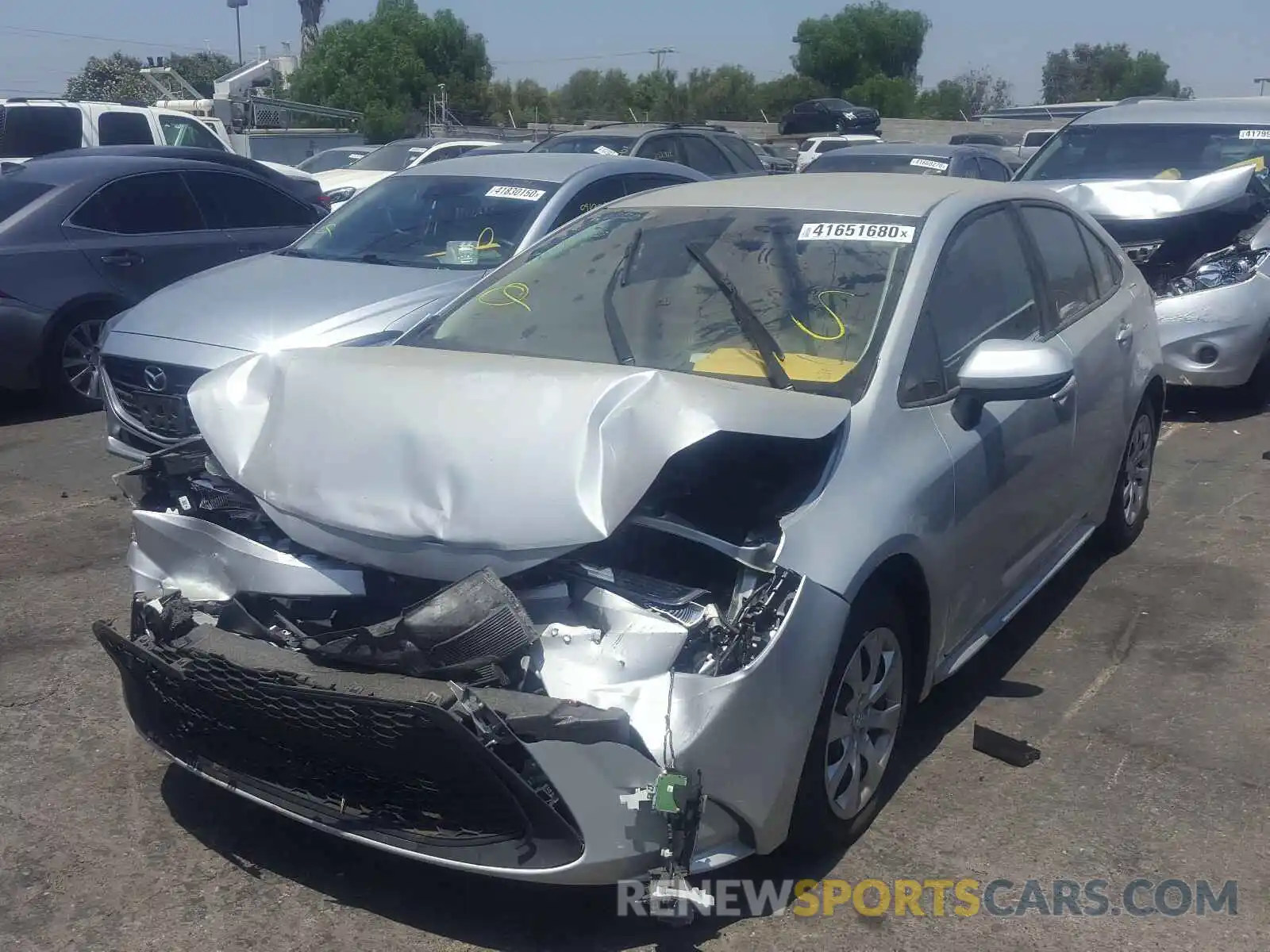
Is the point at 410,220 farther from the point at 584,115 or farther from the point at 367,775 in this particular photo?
the point at 584,115

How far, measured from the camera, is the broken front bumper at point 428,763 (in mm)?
2803

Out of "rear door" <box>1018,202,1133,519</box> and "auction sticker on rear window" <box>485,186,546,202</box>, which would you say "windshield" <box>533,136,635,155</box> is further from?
"rear door" <box>1018,202,1133,519</box>

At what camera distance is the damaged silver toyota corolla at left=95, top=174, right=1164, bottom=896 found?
9.50 feet

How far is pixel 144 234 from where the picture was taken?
29.4 feet

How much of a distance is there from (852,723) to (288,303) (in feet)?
13.9

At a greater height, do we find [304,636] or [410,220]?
[410,220]

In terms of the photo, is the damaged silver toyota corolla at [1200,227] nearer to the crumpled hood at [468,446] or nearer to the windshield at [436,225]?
the windshield at [436,225]

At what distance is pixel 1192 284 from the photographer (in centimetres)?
835

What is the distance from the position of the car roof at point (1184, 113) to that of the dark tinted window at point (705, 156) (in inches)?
174

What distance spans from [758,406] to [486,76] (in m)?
66.6

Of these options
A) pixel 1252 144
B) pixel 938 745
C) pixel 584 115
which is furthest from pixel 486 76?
pixel 938 745

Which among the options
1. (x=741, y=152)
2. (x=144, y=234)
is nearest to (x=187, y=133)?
(x=741, y=152)

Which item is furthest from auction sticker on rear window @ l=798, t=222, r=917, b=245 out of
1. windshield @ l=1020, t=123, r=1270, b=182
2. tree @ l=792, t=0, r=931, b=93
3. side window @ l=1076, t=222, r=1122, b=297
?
tree @ l=792, t=0, r=931, b=93

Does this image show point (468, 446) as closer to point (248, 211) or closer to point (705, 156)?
point (248, 211)
